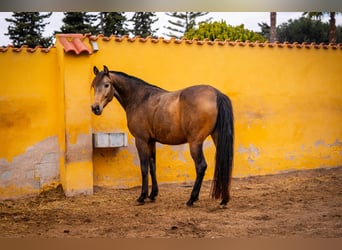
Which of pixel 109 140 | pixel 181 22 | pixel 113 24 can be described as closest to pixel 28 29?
pixel 113 24

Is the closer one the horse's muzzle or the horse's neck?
the horse's muzzle

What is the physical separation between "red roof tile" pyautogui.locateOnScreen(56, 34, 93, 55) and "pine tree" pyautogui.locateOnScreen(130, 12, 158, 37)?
461 mm

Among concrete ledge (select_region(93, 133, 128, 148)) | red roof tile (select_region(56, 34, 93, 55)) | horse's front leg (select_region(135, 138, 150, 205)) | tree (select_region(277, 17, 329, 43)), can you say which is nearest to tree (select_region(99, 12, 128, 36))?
red roof tile (select_region(56, 34, 93, 55))

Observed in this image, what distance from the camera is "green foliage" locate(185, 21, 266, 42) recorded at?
5391 mm

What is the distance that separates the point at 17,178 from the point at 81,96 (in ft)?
3.03

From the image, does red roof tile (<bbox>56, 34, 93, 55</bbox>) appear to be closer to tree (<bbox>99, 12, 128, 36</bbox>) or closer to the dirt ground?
tree (<bbox>99, 12, 128, 36</bbox>)

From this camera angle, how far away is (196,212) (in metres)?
4.80

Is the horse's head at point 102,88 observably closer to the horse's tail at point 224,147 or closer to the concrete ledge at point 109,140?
the concrete ledge at point 109,140

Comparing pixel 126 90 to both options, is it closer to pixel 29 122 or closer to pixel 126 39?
pixel 126 39

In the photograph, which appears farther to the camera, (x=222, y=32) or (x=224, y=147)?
(x=222, y=32)

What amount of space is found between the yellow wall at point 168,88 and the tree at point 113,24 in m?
0.09

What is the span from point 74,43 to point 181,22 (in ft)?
3.25
